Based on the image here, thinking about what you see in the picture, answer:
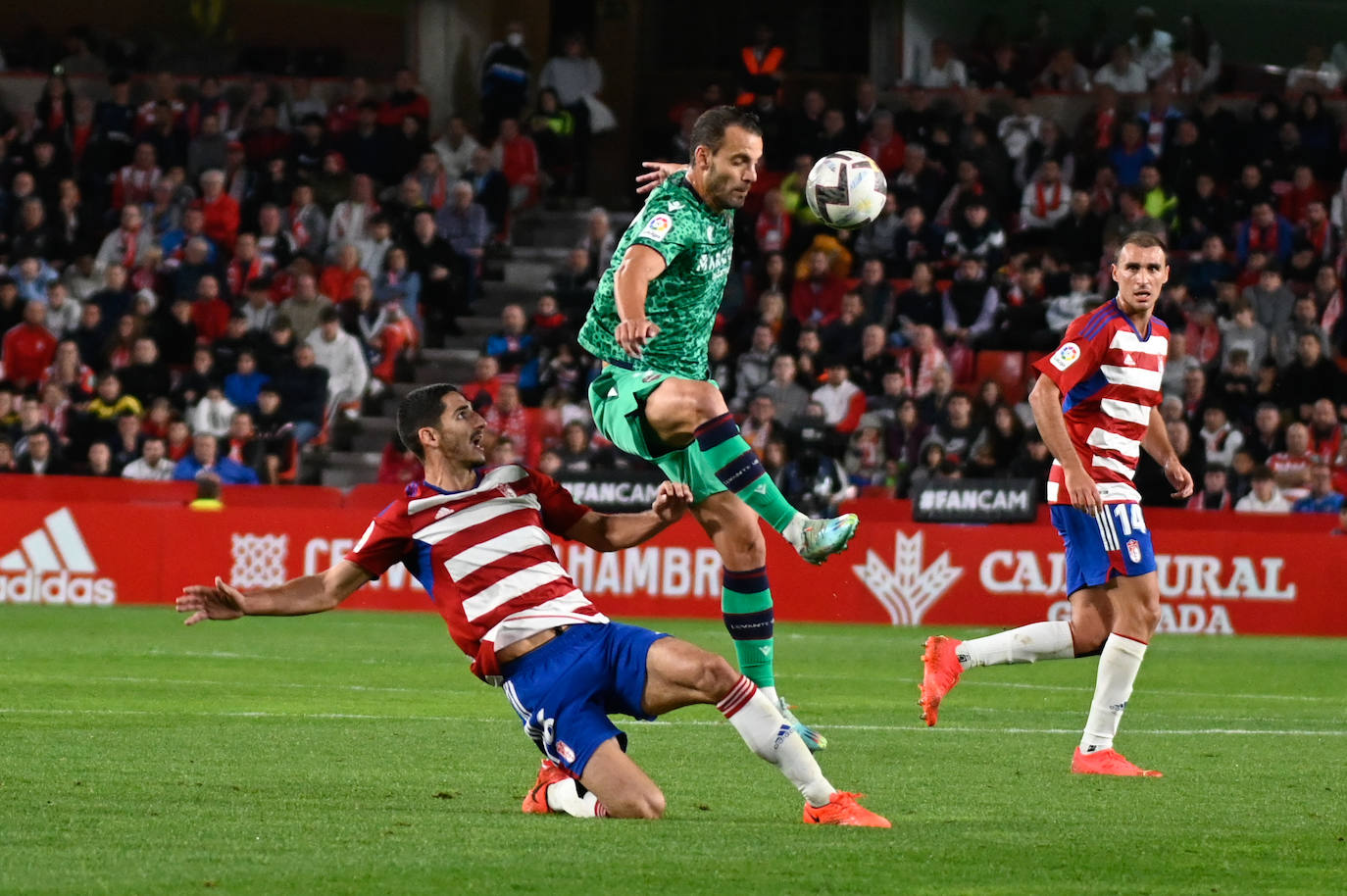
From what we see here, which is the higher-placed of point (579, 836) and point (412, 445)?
point (412, 445)

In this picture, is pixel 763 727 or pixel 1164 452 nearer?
pixel 763 727

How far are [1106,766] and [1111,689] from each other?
0.36 meters

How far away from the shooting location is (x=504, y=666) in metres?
7.03

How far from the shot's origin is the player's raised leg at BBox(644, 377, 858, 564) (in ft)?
26.2

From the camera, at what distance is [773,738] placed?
6.50 meters

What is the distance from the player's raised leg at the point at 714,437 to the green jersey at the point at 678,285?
0.86 ft

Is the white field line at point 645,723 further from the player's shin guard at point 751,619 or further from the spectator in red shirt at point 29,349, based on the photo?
the spectator in red shirt at point 29,349

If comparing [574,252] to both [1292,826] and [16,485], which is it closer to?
[16,485]

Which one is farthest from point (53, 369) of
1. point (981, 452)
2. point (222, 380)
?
point (981, 452)

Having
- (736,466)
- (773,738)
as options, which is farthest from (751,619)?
(773,738)

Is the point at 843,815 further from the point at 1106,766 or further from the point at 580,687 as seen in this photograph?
the point at 1106,766

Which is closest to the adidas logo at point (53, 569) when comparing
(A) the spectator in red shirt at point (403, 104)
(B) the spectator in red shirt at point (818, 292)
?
(B) the spectator in red shirt at point (818, 292)

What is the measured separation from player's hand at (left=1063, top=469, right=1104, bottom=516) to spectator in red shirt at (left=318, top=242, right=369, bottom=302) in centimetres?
1535

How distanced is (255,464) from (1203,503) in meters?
9.06
